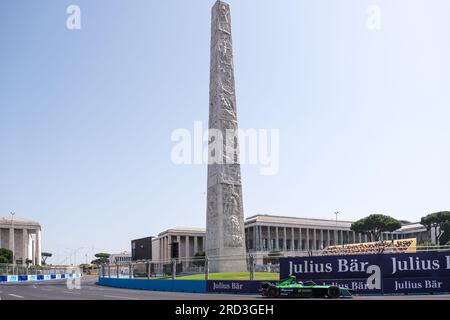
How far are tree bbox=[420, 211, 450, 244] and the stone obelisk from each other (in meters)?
86.0

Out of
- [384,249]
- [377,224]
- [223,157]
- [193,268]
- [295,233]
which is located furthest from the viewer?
[295,233]

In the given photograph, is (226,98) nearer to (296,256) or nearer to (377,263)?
(296,256)

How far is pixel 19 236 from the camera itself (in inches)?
6009

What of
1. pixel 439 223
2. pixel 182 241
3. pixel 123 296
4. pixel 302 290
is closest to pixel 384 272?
pixel 302 290

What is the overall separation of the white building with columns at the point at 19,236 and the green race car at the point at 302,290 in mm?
134540

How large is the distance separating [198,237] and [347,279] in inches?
4458

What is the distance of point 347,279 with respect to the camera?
24.8m

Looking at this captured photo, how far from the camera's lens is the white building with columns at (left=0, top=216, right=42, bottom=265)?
483 ft

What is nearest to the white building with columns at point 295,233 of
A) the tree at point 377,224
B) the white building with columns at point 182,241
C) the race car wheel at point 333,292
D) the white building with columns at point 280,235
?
the white building with columns at point 280,235

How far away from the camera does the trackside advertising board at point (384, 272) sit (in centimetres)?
2328

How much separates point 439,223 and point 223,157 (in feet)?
327

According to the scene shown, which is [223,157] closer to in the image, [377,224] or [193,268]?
[193,268]

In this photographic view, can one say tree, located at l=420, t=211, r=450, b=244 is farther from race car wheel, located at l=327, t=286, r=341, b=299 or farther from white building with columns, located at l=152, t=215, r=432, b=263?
race car wheel, located at l=327, t=286, r=341, b=299
